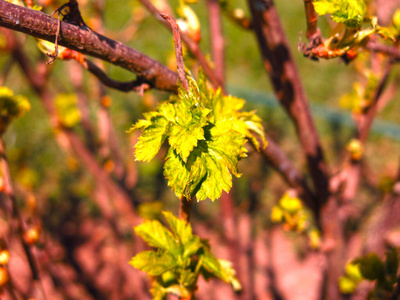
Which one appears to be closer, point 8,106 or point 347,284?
point 8,106

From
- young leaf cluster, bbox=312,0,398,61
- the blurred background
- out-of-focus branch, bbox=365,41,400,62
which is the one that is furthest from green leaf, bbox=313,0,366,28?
the blurred background

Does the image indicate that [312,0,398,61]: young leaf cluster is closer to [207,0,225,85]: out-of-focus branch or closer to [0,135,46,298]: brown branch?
[207,0,225,85]: out-of-focus branch

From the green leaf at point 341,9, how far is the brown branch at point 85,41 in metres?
0.29

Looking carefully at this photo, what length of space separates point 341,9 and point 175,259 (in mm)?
498

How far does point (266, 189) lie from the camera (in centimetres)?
247

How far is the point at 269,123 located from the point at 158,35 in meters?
1.82

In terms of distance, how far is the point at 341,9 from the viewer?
1.87 feet

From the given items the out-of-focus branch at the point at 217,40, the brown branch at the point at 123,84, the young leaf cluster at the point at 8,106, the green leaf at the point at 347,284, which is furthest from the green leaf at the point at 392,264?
the young leaf cluster at the point at 8,106

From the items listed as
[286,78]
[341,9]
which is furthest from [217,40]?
[341,9]

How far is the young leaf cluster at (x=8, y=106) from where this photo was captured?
32.6 inches

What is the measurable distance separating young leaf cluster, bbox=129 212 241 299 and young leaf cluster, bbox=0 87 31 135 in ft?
1.43

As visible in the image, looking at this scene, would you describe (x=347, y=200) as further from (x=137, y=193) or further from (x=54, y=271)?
(x=137, y=193)

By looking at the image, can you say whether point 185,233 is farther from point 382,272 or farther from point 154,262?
point 382,272

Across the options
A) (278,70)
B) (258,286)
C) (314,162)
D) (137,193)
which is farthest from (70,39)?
(137,193)
